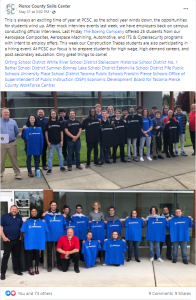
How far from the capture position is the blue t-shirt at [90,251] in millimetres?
4715

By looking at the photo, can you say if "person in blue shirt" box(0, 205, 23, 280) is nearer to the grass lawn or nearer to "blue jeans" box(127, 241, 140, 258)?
the grass lawn

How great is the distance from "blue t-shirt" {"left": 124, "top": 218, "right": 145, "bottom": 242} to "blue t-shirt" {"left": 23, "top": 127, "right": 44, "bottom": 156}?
80.6 inches

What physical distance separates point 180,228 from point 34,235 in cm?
249

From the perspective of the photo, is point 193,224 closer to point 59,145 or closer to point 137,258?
point 137,258

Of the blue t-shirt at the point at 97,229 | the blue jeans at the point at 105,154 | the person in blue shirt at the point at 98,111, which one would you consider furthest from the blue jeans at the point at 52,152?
the blue t-shirt at the point at 97,229

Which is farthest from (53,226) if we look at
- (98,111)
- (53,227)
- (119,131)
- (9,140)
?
(98,111)

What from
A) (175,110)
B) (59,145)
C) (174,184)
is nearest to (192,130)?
(175,110)

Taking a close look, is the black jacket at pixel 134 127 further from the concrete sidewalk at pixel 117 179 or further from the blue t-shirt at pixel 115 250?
the blue t-shirt at pixel 115 250

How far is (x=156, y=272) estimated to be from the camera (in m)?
4.47

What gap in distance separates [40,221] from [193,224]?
2.66 m

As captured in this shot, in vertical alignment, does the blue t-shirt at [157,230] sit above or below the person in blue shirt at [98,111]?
below

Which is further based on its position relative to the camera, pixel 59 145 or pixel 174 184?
pixel 59 145

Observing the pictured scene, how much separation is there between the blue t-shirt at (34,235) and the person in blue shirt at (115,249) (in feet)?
3.55

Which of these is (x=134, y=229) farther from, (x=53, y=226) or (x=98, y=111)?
(x=98, y=111)
